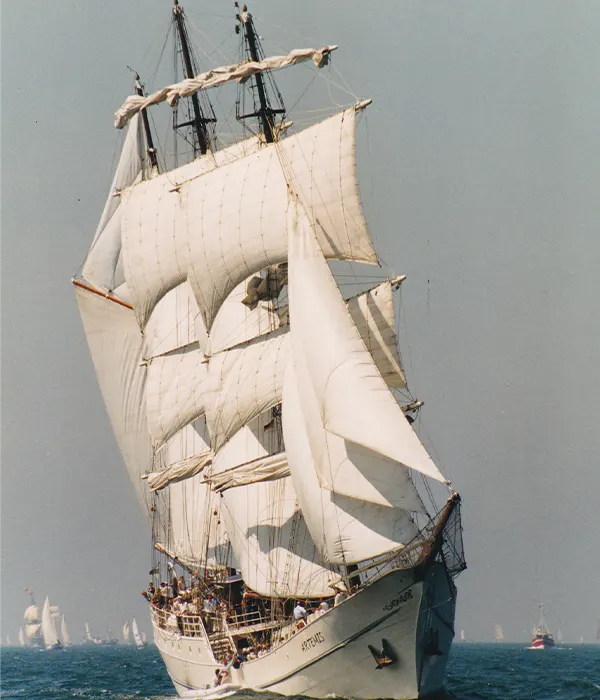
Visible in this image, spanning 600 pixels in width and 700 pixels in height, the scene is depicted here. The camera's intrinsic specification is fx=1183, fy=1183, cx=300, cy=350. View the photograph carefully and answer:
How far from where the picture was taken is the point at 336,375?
38719 mm

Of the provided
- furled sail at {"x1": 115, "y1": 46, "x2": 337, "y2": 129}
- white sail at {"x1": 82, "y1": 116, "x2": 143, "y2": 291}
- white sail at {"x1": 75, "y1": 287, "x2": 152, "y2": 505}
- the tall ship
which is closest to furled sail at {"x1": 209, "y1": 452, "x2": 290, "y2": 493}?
the tall ship

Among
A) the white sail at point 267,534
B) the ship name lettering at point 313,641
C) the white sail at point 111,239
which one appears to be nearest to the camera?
the ship name lettering at point 313,641

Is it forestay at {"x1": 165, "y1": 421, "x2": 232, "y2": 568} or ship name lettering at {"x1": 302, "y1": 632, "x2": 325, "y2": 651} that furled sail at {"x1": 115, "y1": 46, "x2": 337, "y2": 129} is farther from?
ship name lettering at {"x1": 302, "y1": 632, "x2": 325, "y2": 651}

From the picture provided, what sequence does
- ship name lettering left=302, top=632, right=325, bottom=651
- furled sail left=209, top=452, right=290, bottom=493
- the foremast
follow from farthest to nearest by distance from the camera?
furled sail left=209, top=452, right=290, bottom=493, ship name lettering left=302, top=632, right=325, bottom=651, the foremast

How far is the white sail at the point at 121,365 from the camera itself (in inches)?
2355

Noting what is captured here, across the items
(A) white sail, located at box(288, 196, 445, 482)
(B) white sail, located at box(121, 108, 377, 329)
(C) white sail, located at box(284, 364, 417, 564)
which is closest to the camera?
(A) white sail, located at box(288, 196, 445, 482)

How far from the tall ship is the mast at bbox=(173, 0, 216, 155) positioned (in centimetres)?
10

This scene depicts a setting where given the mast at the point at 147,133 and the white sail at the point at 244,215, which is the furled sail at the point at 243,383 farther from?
the mast at the point at 147,133

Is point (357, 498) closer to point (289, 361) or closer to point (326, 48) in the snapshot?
point (289, 361)

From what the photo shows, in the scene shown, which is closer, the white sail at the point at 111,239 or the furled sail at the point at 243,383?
the furled sail at the point at 243,383

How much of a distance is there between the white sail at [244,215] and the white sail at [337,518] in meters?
7.28

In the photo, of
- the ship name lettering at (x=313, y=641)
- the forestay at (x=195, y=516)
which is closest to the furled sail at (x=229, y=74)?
the forestay at (x=195, y=516)

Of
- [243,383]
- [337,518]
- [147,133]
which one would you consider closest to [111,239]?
[147,133]

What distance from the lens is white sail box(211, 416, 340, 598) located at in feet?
149
